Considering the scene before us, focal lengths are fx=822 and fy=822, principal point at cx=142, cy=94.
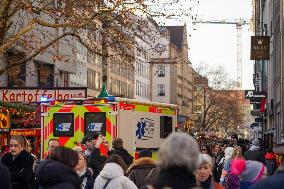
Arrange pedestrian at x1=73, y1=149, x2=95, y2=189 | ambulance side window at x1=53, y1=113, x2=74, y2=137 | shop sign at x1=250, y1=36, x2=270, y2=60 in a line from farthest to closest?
shop sign at x1=250, y1=36, x2=270, y2=60, ambulance side window at x1=53, y1=113, x2=74, y2=137, pedestrian at x1=73, y1=149, x2=95, y2=189

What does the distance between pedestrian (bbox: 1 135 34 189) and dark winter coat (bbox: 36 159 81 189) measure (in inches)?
150

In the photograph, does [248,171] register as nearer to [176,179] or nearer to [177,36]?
[176,179]

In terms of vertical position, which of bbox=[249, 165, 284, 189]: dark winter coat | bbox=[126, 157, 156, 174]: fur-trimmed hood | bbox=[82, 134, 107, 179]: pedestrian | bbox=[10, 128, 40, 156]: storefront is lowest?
bbox=[10, 128, 40, 156]: storefront

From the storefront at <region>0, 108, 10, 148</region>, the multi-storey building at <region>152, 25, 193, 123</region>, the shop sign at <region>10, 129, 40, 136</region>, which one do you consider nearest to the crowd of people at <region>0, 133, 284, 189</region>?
the shop sign at <region>10, 129, 40, 136</region>

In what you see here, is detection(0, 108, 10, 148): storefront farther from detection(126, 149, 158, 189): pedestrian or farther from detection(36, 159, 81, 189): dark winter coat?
detection(36, 159, 81, 189): dark winter coat

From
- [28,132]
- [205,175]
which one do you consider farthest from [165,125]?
[205,175]

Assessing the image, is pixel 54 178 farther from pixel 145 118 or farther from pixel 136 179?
pixel 145 118

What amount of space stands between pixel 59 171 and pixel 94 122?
11.5 metres

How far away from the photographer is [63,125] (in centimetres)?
2016

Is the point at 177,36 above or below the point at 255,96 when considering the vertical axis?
above

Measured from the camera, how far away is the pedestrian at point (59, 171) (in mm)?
8117

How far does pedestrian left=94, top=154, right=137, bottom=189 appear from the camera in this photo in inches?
389

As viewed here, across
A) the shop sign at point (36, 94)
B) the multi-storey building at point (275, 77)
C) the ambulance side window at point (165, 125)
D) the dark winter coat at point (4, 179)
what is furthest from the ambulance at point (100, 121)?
the dark winter coat at point (4, 179)

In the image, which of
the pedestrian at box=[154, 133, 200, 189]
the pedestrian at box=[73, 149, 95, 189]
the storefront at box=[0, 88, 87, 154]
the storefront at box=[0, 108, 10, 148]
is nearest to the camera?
the pedestrian at box=[154, 133, 200, 189]
